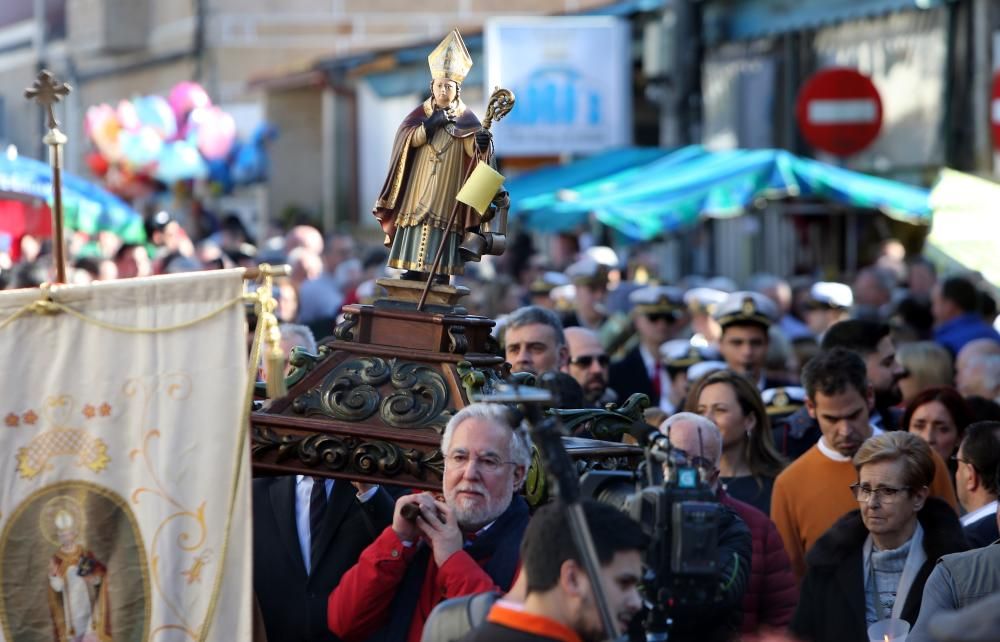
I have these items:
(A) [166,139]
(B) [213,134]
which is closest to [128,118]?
(A) [166,139]

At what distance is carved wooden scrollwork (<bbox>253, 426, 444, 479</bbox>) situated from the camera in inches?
211

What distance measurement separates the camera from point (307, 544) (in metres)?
5.88

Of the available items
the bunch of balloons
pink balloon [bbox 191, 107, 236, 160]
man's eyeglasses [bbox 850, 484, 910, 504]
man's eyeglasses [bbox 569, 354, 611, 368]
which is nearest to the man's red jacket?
man's eyeglasses [bbox 850, 484, 910, 504]

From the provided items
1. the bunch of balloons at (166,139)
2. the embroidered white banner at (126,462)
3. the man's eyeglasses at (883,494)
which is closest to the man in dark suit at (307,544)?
the embroidered white banner at (126,462)

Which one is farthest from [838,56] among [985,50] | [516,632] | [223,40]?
[223,40]

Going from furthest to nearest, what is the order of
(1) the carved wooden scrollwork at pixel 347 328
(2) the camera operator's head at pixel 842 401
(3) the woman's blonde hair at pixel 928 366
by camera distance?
1. (3) the woman's blonde hair at pixel 928 366
2. (2) the camera operator's head at pixel 842 401
3. (1) the carved wooden scrollwork at pixel 347 328

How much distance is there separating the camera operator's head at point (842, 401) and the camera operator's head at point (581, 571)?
3352mm

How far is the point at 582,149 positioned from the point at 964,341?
533 cm

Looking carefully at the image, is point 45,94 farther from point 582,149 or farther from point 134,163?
point 134,163

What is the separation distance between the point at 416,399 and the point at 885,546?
180cm

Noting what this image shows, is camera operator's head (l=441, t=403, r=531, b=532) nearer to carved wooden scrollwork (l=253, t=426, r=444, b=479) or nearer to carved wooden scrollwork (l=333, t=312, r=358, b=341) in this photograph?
carved wooden scrollwork (l=253, t=426, r=444, b=479)

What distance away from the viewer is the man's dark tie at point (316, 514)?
582cm

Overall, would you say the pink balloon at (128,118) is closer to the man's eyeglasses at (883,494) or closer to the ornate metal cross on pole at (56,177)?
the ornate metal cross on pole at (56,177)

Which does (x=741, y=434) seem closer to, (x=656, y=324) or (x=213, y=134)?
(x=656, y=324)
